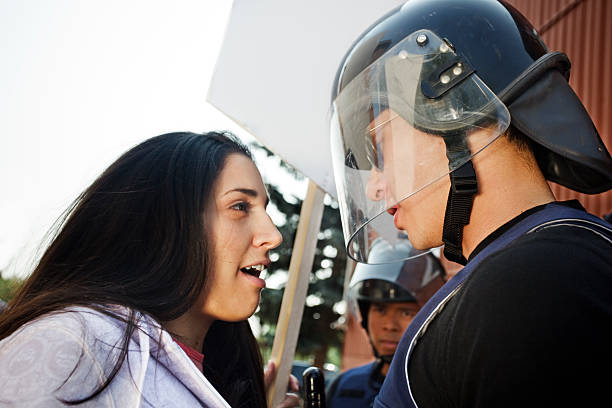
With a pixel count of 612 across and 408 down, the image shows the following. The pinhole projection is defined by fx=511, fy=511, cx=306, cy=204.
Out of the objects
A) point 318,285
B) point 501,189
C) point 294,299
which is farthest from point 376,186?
point 318,285

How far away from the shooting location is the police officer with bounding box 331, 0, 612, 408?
97 cm

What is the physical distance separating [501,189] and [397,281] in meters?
2.55

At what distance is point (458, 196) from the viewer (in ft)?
5.24

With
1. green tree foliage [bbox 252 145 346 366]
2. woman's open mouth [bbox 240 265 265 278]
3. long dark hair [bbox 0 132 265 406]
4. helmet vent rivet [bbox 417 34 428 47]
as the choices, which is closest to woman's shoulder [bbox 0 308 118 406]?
long dark hair [bbox 0 132 265 406]

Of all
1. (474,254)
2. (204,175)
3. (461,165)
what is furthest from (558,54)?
(204,175)

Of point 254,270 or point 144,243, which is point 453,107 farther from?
point 144,243

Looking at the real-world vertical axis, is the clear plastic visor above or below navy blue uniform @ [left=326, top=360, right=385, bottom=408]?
above

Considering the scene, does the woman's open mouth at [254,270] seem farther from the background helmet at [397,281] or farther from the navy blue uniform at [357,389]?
the navy blue uniform at [357,389]

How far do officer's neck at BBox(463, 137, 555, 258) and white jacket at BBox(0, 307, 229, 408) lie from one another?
94 cm

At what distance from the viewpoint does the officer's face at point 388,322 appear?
3990 millimetres

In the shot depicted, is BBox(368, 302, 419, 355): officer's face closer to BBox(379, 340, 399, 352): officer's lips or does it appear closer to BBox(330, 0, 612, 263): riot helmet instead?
BBox(379, 340, 399, 352): officer's lips

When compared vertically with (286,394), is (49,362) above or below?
above

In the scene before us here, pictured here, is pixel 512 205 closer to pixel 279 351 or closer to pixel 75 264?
pixel 279 351

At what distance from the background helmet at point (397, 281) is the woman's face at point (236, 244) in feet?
6.51
